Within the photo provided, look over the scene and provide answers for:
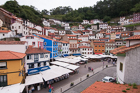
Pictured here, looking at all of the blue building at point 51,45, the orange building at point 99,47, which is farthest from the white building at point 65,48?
the orange building at point 99,47

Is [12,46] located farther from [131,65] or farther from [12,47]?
[131,65]

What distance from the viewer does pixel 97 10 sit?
110062 mm

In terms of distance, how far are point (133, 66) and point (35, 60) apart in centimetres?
1751

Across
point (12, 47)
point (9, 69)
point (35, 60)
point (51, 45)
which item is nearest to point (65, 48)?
point (51, 45)

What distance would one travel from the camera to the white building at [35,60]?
18.0 m

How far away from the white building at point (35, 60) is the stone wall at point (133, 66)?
55.4ft

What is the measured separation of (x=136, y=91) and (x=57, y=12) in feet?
521

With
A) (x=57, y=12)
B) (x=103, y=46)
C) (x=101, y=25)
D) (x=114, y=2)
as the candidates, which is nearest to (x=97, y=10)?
(x=114, y=2)

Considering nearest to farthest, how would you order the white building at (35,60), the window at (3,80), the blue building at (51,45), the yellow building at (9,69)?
the window at (3,80), the yellow building at (9,69), the white building at (35,60), the blue building at (51,45)

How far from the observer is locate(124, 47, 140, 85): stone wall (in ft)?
21.0

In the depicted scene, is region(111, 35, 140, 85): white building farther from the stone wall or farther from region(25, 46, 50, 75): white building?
region(25, 46, 50, 75): white building

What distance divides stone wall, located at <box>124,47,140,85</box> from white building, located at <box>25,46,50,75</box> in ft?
55.4

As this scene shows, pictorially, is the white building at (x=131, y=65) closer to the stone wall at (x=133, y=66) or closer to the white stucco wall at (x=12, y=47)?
the stone wall at (x=133, y=66)

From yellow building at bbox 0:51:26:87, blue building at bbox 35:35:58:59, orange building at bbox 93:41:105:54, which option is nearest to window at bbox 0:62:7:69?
yellow building at bbox 0:51:26:87
